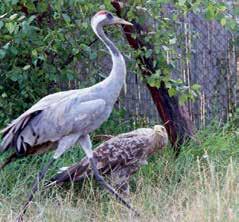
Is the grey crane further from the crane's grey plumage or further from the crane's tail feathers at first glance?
the crane's grey plumage

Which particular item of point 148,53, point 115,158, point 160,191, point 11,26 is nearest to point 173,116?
point 148,53

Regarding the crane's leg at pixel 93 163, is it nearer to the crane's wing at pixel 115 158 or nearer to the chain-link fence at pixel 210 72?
the crane's wing at pixel 115 158

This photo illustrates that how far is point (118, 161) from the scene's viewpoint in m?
6.68

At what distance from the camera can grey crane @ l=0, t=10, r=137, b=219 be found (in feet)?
Result: 19.9

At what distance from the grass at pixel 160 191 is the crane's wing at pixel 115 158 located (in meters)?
0.12

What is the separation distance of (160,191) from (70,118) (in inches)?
39.9

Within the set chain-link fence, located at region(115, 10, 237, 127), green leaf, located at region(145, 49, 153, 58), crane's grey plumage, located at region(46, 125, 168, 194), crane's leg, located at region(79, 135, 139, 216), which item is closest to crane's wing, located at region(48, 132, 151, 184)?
crane's grey plumage, located at region(46, 125, 168, 194)

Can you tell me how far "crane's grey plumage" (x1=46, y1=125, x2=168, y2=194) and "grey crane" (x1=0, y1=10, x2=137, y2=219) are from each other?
352 mm

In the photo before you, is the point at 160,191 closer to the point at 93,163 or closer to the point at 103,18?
the point at 93,163

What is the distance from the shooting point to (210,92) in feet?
28.8

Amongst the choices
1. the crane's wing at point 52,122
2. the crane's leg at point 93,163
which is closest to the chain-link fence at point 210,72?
the crane's leg at point 93,163

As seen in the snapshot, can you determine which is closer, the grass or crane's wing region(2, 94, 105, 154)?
the grass

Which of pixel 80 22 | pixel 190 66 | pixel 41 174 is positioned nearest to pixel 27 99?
pixel 80 22

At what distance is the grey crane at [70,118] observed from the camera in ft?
19.9
